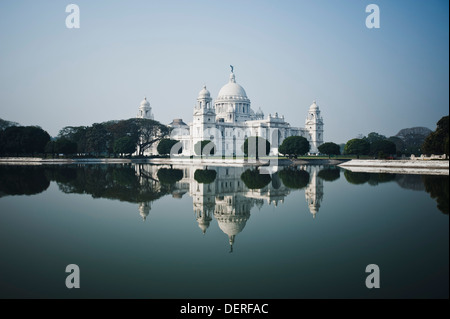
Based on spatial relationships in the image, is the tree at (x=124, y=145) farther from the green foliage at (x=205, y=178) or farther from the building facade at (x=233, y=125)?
the green foliage at (x=205, y=178)

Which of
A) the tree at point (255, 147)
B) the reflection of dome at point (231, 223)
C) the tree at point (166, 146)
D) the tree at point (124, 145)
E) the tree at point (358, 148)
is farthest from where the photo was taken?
the tree at point (166, 146)

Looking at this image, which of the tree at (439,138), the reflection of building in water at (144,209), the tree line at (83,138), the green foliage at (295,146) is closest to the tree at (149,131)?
the tree line at (83,138)

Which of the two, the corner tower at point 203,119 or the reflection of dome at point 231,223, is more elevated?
the corner tower at point 203,119

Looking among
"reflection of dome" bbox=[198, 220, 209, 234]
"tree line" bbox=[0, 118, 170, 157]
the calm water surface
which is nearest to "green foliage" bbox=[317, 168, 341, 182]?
the calm water surface

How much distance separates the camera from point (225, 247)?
894cm

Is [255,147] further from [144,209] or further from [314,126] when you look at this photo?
[144,209]

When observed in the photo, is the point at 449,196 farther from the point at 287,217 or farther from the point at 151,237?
the point at 151,237

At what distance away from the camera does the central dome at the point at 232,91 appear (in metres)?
87.6

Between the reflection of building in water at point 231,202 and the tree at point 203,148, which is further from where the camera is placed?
the tree at point 203,148

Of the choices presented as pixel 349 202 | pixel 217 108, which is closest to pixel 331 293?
pixel 349 202

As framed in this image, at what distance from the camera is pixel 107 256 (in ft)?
27.1

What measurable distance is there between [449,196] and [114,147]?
58.4 meters

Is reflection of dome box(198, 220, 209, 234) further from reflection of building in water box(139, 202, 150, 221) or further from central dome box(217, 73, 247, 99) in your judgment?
central dome box(217, 73, 247, 99)
